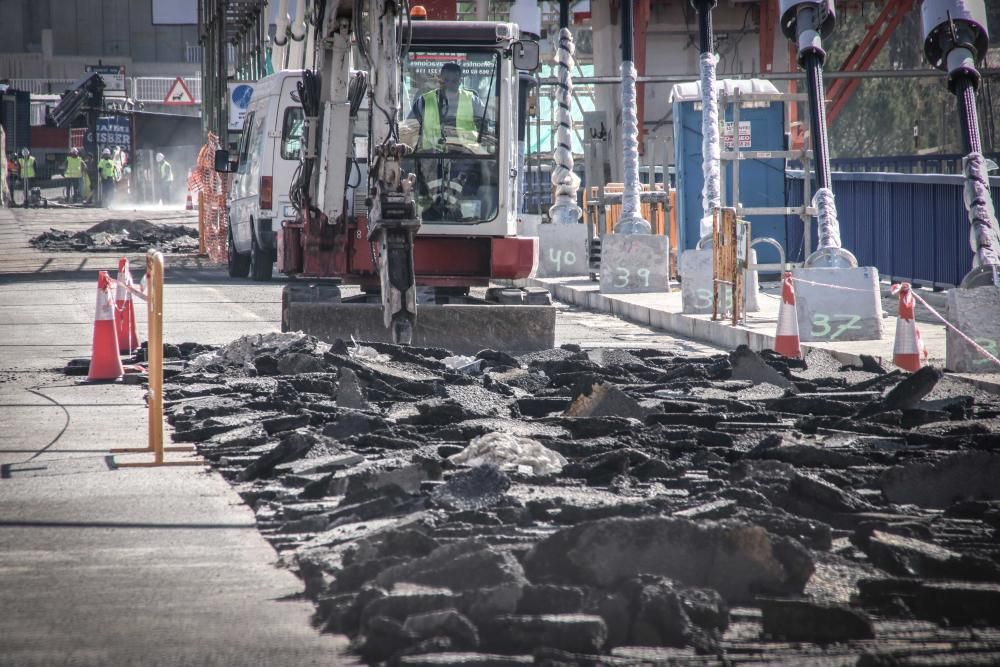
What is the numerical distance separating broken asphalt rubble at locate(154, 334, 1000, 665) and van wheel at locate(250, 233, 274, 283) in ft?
38.8

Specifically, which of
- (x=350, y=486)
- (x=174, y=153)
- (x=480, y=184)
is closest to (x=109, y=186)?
(x=174, y=153)

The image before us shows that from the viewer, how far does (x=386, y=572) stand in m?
5.44

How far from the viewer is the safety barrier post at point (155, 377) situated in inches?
330

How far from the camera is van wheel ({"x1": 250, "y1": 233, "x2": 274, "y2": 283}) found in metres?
23.7

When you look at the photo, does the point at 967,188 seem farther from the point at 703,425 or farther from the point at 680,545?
the point at 680,545

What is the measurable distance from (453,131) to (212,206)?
17448 millimetres

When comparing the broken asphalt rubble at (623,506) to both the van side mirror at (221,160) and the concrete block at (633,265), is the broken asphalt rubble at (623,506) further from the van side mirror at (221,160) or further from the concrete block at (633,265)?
the van side mirror at (221,160)

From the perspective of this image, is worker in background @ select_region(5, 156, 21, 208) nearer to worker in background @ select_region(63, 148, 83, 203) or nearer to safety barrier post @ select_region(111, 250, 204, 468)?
worker in background @ select_region(63, 148, 83, 203)

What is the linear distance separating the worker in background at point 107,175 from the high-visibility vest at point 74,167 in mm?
1454

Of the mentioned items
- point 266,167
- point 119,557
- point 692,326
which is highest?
point 266,167

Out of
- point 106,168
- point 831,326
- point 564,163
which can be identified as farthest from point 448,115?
point 106,168

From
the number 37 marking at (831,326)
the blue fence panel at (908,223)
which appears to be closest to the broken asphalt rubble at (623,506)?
the number 37 marking at (831,326)

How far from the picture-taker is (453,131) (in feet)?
Result: 54.4

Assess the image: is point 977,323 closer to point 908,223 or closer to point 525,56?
point 525,56
